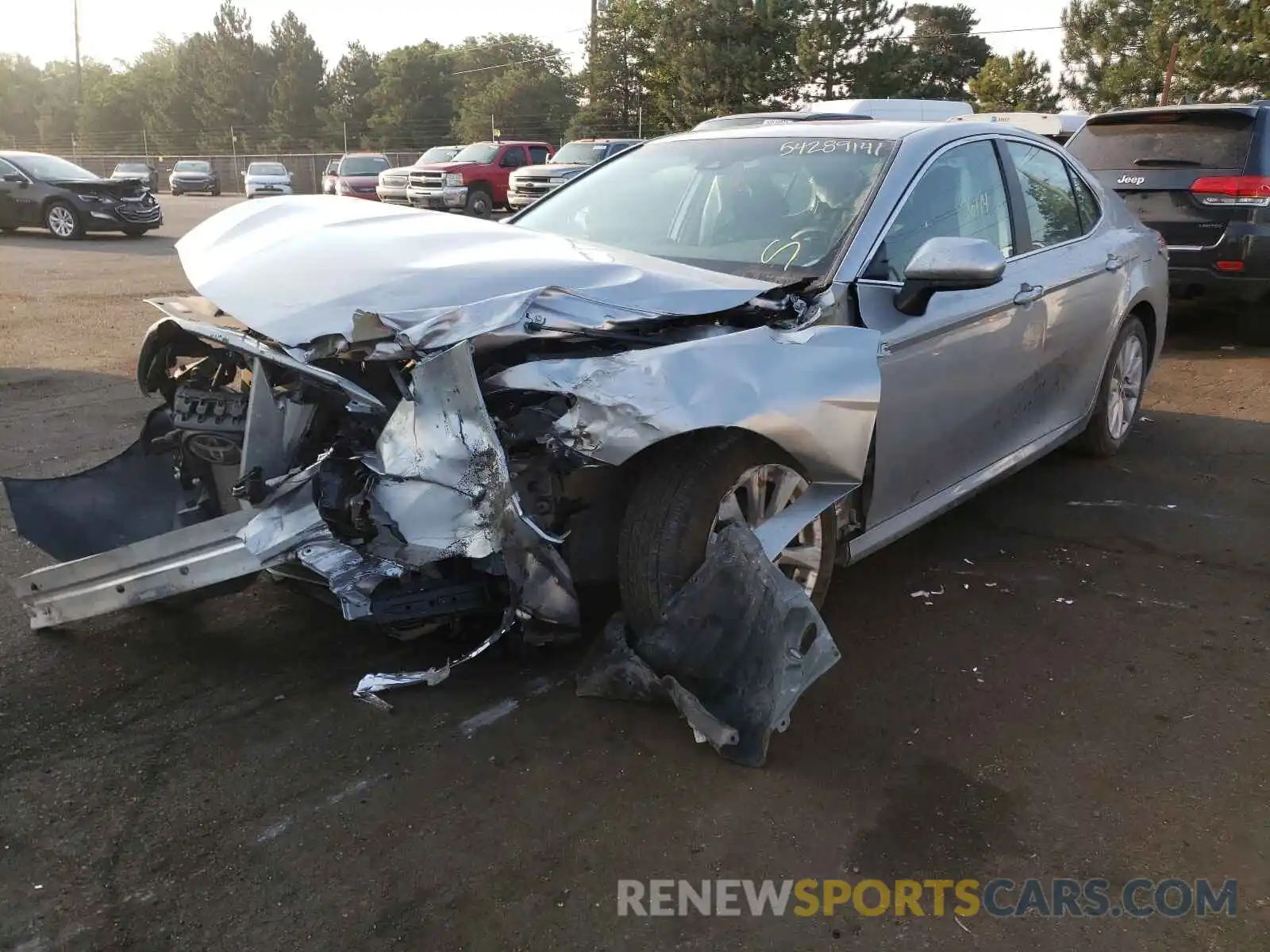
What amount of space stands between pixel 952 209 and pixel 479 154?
22.6 metres

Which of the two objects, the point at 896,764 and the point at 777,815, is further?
the point at 896,764

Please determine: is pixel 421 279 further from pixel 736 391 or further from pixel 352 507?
pixel 736 391

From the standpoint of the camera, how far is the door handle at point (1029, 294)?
415 centimetres

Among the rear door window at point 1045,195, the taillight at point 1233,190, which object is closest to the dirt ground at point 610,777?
the rear door window at point 1045,195

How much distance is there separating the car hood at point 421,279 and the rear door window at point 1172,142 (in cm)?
652

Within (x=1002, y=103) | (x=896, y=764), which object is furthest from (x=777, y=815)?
(x=1002, y=103)

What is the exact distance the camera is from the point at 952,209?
3990 mm

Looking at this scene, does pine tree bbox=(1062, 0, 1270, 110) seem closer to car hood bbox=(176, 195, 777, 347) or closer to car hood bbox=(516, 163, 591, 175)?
car hood bbox=(516, 163, 591, 175)

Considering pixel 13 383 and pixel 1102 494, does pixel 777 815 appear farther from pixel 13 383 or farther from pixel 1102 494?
pixel 13 383

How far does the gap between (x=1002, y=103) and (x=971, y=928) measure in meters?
37.4

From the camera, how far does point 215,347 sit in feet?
11.1

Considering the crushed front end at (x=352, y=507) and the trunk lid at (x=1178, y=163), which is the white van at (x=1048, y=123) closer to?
the trunk lid at (x=1178, y=163)

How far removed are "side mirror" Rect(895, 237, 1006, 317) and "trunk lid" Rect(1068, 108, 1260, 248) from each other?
5.44m

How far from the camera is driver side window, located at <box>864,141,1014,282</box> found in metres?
3.64
